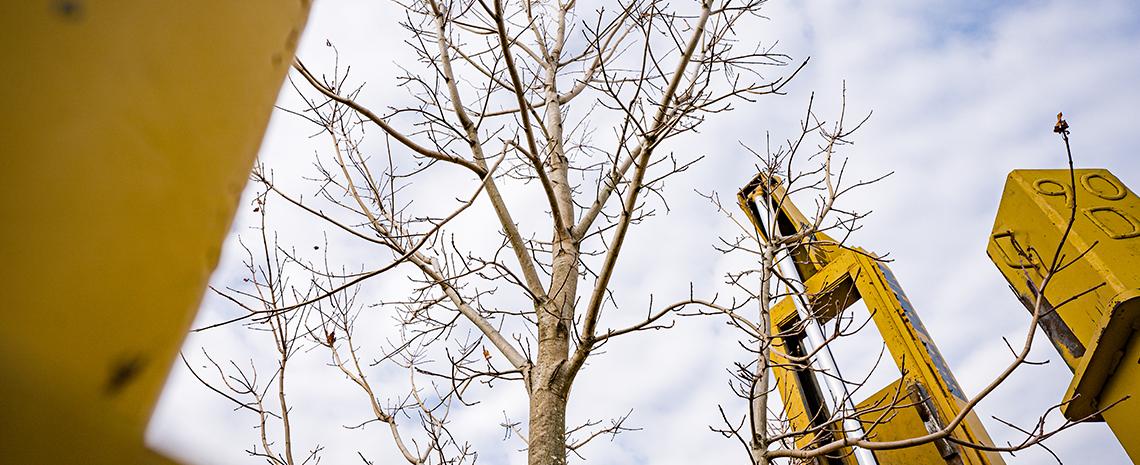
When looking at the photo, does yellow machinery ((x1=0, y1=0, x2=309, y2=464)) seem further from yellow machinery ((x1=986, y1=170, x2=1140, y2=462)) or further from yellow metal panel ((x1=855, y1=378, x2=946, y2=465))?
yellow metal panel ((x1=855, y1=378, x2=946, y2=465))

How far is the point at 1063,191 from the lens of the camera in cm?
301

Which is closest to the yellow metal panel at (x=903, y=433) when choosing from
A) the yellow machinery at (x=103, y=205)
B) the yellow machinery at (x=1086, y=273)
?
the yellow machinery at (x=1086, y=273)

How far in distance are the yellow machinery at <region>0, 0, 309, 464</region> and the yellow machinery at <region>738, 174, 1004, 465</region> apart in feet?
10.5

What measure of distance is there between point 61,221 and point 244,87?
0.15 meters

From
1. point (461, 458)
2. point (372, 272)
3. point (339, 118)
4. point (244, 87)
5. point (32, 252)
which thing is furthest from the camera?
point (461, 458)

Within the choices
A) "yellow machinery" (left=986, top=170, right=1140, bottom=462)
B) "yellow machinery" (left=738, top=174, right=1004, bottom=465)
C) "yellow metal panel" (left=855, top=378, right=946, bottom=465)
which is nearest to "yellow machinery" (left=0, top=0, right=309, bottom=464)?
"yellow machinery" (left=986, top=170, right=1140, bottom=462)

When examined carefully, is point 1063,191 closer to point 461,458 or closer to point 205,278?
point 205,278

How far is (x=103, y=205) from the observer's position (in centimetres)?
30

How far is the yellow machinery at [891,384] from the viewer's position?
12.1 ft

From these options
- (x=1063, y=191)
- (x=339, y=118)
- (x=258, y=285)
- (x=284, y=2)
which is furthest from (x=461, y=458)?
(x=284, y=2)

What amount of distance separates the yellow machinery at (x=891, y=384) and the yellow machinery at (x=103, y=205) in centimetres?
321

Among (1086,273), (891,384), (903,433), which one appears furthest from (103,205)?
(891,384)

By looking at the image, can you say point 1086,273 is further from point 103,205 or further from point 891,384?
point 103,205

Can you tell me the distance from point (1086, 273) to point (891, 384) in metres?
1.83
